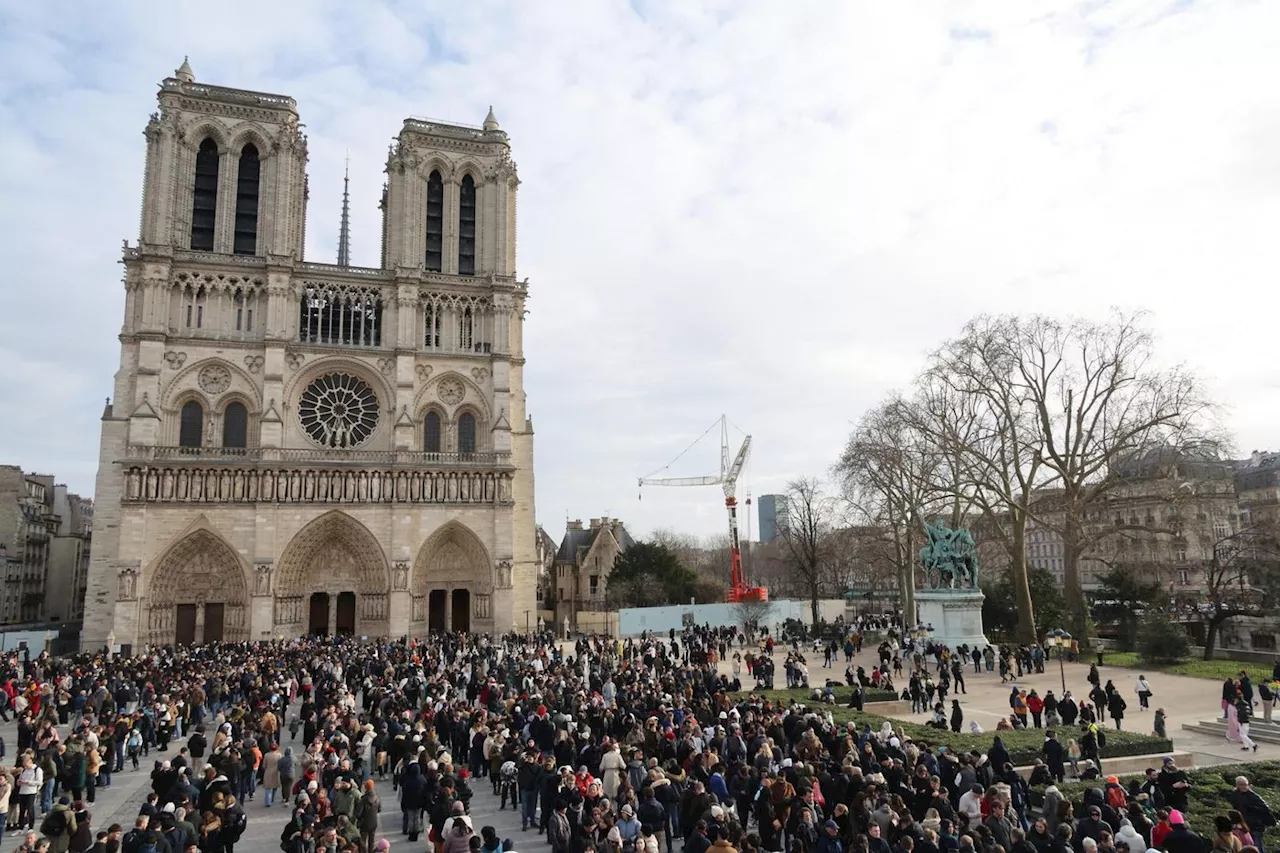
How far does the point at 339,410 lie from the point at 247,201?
11.8 metres

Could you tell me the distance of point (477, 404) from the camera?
42188mm

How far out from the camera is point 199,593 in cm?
3725

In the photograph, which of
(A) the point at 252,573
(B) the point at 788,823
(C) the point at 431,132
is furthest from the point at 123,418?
(B) the point at 788,823

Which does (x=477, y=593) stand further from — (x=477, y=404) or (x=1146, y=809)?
(x=1146, y=809)

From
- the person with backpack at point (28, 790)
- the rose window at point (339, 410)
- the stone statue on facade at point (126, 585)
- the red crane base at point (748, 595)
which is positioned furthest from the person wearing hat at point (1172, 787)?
the red crane base at point (748, 595)

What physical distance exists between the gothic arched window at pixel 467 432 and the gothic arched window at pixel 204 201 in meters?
14.9

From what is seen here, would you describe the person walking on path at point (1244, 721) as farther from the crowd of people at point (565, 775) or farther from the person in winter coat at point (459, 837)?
the person in winter coat at point (459, 837)

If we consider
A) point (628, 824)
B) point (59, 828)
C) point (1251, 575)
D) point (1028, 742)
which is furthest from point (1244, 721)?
point (1251, 575)

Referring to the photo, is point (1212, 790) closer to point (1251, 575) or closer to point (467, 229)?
point (1251, 575)

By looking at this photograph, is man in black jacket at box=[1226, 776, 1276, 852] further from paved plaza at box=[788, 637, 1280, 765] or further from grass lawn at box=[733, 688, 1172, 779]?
paved plaza at box=[788, 637, 1280, 765]

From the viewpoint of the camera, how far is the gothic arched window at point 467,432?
139 ft

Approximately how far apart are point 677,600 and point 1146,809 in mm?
43004

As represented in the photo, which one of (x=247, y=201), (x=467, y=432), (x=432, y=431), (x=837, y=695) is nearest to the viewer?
(x=837, y=695)

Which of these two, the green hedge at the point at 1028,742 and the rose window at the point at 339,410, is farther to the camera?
the rose window at the point at 339,410
